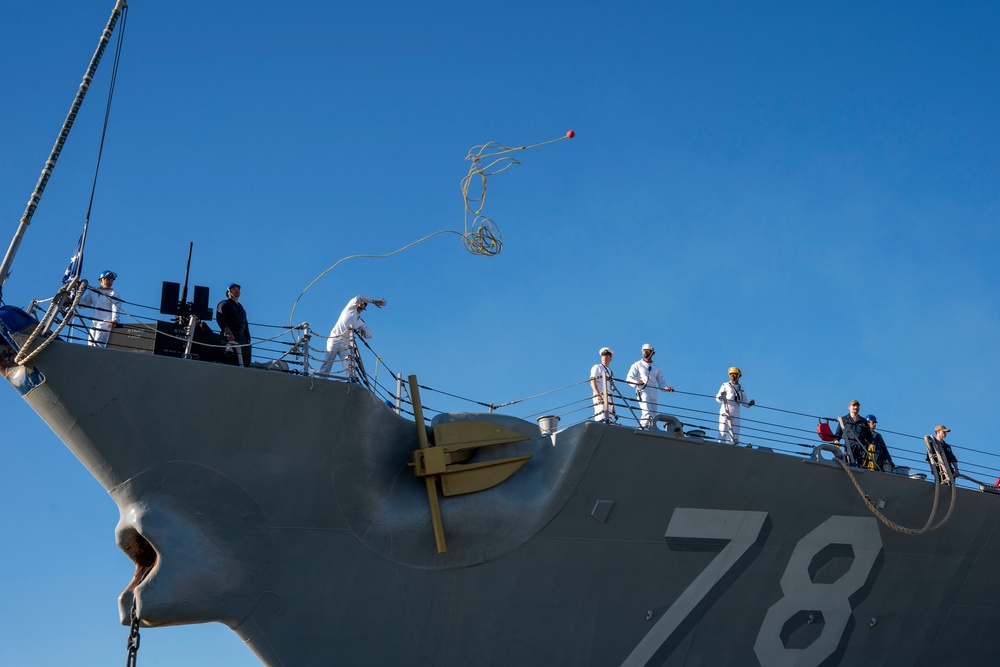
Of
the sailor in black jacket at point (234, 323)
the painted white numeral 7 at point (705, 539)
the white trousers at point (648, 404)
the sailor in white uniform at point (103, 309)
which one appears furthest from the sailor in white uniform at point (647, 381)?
the sailor in white uniform at point (103, 309)

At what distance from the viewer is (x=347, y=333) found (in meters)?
11.8

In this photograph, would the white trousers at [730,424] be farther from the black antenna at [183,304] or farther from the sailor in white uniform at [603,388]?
the black antenna at [183,304]

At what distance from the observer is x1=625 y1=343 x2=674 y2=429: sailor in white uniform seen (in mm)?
13147

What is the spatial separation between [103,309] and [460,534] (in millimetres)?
4448

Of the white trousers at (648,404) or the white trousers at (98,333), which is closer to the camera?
the white trousers at (98,333)

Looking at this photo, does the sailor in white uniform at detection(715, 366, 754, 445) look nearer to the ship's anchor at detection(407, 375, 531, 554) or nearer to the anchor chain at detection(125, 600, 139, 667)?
the ship's anchor at detection(407, 375, 531, 554)

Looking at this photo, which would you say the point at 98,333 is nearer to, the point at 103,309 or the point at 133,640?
the point at 103,309

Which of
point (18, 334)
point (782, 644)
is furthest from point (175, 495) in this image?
point (782, 644)

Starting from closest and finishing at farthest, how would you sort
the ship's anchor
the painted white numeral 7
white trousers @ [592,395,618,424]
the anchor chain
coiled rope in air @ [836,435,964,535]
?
the anchor chain → the ship's anchor → white trousers @ [592,395,618,424] → the painted white numeral 7 → coiled rope in air @ [836,435,964,535]

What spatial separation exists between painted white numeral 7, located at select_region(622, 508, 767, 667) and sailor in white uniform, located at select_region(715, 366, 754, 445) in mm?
959

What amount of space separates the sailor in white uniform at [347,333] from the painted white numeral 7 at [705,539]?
4.35 meters

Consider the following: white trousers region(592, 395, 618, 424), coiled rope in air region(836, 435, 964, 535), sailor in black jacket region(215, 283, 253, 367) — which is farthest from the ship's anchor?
coiled rope in air region(836, 435, 964, 535)

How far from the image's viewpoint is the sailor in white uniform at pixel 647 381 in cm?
1315

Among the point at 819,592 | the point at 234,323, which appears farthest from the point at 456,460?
the point at 819,592
